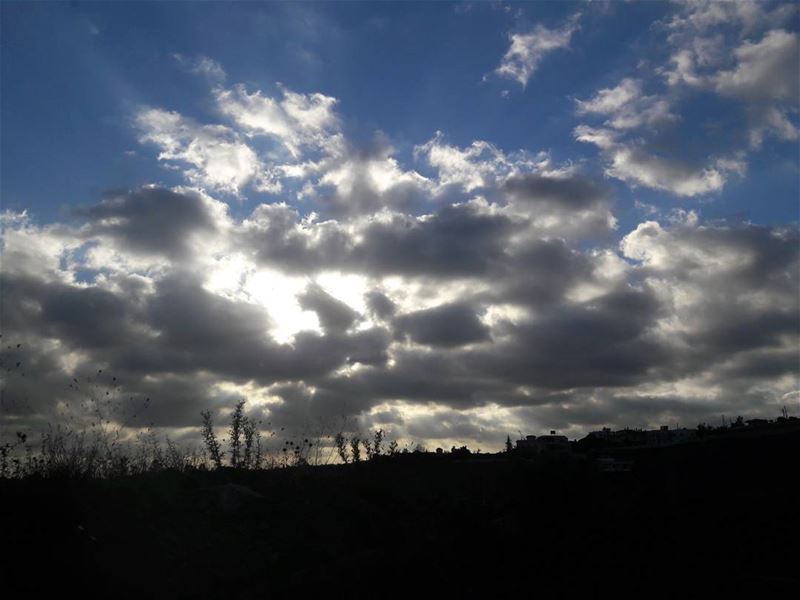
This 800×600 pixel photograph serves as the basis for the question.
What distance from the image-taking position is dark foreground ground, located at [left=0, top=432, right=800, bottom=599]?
8961mm

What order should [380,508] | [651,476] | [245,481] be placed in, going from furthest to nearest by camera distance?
[245,481] → [651,476] → [380,508]

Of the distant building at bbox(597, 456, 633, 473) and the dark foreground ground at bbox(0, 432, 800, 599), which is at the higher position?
the distant building at bbox(597, 456, 633, 473)

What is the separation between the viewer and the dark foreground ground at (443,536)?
896cm

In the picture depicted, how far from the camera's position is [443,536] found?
10156mm

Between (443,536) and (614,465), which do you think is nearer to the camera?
(443,536)

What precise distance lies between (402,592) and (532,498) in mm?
2468

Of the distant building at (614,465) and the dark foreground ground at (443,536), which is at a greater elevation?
the distant building at (614,465)

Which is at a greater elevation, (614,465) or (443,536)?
(614,465)

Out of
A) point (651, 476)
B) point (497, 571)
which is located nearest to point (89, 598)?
point (497, 571)

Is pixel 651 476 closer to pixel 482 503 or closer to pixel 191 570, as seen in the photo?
pixel 482 503

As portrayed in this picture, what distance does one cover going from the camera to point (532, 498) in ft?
33.9

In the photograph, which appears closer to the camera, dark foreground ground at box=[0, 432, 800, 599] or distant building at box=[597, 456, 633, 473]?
dark foreground ground at box=[0, 432, 800, 599]

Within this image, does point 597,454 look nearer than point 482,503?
No

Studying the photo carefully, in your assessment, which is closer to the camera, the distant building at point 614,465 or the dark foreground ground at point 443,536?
the dark foreground ground at point 443,536
